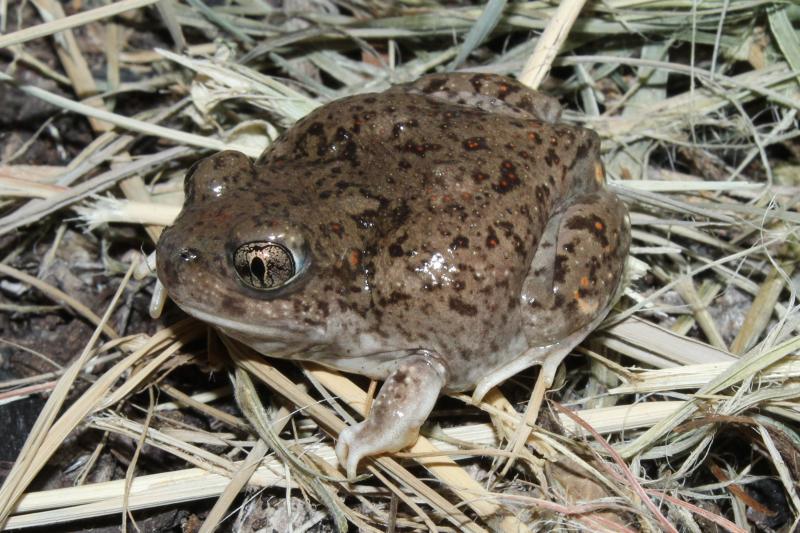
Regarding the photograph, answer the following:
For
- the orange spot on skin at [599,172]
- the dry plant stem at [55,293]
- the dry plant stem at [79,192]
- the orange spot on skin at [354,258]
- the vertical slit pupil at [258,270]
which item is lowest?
the dry plant stem at [55,293]

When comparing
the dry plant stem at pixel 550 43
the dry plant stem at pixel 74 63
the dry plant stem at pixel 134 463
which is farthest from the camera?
the dry plant stem at pixel 74 63

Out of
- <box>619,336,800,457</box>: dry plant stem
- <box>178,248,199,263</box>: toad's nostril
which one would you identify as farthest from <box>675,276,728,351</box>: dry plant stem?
<box>178,248,199,263</box>: toad's nostril

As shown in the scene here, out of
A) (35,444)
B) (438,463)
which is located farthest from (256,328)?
(35,444)

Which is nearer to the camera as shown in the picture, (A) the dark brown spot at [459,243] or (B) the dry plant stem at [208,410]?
(A) the dark brown spot at [459,243]

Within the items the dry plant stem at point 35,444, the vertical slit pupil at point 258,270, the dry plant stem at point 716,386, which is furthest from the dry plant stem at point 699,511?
the dry plant stem at point 35,444

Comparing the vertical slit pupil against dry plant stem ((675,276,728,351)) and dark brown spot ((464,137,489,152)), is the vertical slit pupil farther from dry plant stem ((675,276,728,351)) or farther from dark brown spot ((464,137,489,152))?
dry plant stem ((675,276,728,351))

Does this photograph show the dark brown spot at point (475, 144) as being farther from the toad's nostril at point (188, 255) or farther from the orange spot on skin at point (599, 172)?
the toad's nostril at point (188, 255)
